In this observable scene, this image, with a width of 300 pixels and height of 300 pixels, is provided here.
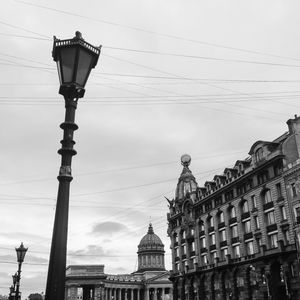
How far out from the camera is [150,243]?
166m

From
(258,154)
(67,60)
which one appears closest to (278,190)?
(258,154)

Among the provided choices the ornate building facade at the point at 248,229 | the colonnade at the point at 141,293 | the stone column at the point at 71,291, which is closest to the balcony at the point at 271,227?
the ornate building facade at the point at 248,229

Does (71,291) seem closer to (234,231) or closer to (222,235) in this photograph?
(222,235)

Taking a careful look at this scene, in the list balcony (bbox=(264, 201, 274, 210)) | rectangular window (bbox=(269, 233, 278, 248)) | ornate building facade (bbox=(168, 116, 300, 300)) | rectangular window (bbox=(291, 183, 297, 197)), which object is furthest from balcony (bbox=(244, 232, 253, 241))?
rectangular window (bbox=(291, 183, 297, 197))

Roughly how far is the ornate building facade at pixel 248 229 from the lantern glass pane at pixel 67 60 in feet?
151

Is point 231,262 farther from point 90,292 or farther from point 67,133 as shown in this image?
point 90,292

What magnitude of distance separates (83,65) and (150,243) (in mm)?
164535

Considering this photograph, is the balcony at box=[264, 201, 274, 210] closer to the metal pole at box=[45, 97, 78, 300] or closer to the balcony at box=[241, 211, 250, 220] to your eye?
the balcony at box=[241, 211, 250, 220]

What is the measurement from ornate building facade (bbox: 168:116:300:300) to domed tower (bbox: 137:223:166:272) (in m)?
82.3

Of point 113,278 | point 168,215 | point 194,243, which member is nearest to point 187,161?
point 168,215

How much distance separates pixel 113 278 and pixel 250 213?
98384 mm

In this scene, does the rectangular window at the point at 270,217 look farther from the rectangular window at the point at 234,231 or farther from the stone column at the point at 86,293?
the stone column at the point at 86,293

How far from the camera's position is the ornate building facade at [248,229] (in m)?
50.0

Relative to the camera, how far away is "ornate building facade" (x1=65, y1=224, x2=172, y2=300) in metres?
133
